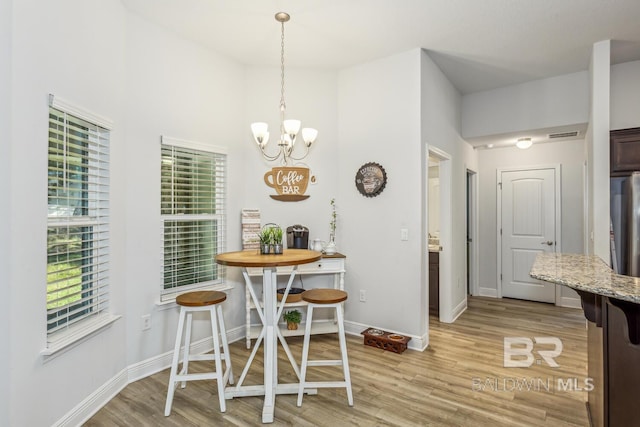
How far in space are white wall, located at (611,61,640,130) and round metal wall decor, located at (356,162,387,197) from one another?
2.47 metres

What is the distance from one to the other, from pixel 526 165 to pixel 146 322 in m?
5.49

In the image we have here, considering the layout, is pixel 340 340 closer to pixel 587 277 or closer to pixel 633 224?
pixel 587 277

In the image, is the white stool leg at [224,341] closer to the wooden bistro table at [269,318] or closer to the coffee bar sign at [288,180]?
the wooden bistro table at [269,318]

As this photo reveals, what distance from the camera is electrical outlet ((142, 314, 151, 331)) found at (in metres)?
2.83

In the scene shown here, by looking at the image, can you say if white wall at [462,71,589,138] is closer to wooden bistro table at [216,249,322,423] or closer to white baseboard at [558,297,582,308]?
white baseboard at [558,297,582,308]

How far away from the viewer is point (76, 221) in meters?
2.23

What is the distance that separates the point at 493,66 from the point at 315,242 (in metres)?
2.74

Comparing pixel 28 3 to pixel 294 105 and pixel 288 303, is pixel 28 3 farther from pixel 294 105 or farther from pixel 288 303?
pixel 288 303

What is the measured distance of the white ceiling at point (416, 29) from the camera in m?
2.67

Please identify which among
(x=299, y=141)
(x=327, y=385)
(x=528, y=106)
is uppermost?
(x=528, y=106)

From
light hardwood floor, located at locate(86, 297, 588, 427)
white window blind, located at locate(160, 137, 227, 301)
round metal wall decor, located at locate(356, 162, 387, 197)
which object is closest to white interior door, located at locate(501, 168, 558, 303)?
light hardwood floor, located at locate(86, 297, 588, 427)

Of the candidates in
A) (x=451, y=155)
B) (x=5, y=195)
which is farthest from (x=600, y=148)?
(x=5, y=195)

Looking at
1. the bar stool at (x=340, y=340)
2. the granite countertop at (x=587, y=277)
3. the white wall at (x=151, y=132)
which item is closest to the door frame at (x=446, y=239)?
the granite countertop at (x=587, y=277)

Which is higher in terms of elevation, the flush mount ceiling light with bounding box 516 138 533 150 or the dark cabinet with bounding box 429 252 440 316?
the flush mount ceiling light with bounding box 516 138 533 150
